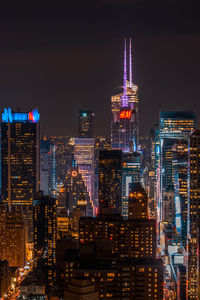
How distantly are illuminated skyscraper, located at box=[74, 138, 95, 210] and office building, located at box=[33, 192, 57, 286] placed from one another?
2013 cm

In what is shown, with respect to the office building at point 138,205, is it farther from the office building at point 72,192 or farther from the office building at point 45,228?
the office building at point 72,192

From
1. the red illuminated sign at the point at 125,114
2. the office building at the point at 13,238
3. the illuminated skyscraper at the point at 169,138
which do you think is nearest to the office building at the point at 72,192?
the illuminated skyscraper at the point at 169,138

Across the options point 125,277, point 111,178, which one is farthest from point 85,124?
point 125,277

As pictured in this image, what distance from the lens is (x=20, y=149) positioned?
187 feet

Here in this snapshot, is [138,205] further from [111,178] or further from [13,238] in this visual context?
[111,178]

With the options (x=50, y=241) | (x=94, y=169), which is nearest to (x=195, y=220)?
(x=50, y=241)

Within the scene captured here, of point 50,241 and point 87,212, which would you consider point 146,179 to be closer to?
point 87,212

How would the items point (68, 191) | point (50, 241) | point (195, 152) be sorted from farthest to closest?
point (68, 191), point (50, 241), point (195, 152)

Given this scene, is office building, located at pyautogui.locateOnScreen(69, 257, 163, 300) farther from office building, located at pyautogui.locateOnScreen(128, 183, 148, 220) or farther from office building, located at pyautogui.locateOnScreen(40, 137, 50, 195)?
office building, located at pyautogui.locateOnScreen(40, 137, 50, 195)

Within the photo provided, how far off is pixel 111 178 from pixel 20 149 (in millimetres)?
8365

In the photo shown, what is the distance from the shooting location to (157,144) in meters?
62.5

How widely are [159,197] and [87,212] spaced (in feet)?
26.3

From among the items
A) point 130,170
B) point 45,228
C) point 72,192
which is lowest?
point 45,228

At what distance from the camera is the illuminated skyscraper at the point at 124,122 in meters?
70.6
